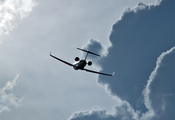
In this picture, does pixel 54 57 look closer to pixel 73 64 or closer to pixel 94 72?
pixel 73 64

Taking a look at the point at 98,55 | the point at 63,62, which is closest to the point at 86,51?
the point at 98,55

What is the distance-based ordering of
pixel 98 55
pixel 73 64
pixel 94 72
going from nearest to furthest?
pixel 98 55, pixel 73 64, pixel 94 72

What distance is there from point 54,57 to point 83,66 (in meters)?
17.4

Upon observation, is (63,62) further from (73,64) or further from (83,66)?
(83,66)

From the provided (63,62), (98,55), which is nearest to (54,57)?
(63,62)

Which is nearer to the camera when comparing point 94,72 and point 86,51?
point 86,51

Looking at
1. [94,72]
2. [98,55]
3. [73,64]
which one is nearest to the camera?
[98,55]

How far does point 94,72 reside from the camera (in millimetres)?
102812

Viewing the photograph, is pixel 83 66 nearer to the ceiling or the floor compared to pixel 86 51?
nearer to the floor

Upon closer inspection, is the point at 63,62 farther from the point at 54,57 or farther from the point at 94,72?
the point at 94,72

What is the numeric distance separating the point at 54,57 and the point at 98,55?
24.1 meters

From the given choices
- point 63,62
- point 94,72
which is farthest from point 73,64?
point 94,72

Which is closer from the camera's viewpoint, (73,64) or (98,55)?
(98,55)

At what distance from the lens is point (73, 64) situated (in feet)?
313
